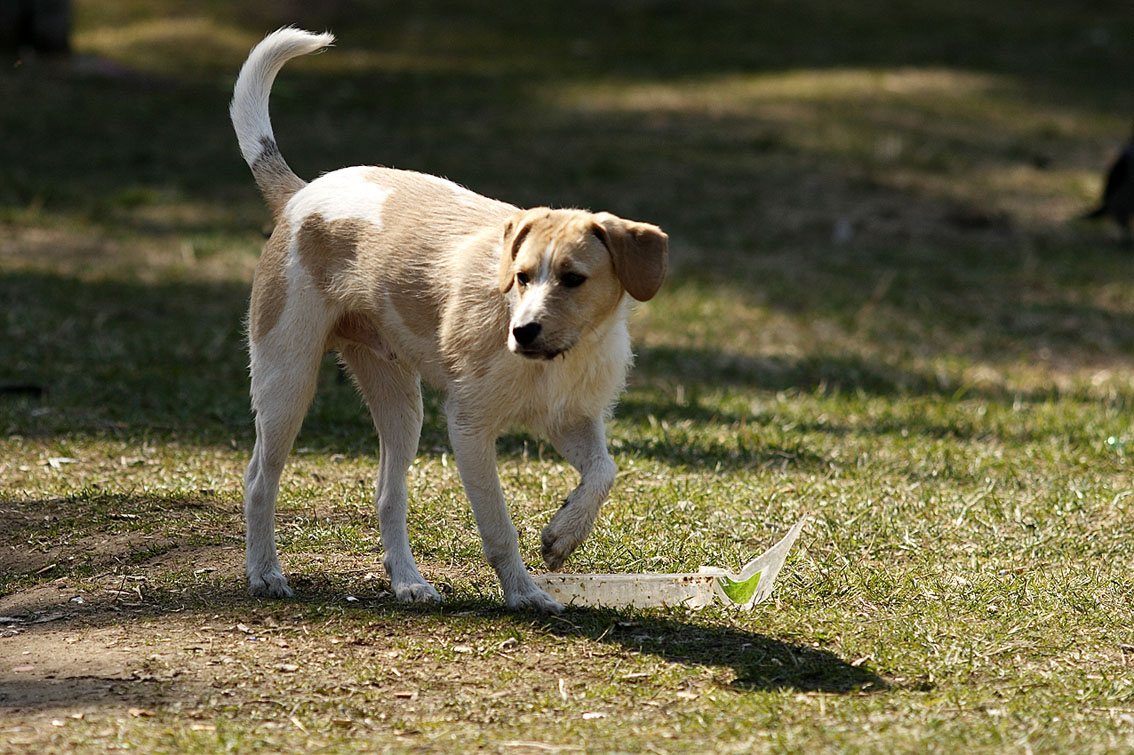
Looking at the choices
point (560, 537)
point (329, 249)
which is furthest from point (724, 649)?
point (329, 249)

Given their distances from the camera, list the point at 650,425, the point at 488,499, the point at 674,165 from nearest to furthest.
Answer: the point at 488,499 < the point at 650,425 < the point at 674,165

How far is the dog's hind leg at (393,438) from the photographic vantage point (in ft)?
15.9

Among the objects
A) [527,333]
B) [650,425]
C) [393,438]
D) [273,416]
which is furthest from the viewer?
[650,425]

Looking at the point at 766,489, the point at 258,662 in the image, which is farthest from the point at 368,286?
the point at 766,489

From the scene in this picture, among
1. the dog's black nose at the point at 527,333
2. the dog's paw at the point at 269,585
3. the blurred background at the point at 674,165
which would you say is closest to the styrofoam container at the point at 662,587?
the dog's paw at the point at 269,585

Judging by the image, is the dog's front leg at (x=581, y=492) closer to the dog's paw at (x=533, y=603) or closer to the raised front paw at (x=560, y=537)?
the raised front paw at (x=560, y=537)

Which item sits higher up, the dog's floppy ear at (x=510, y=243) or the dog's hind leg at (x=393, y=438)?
the dog's floppy ear at (x=510, y=243)

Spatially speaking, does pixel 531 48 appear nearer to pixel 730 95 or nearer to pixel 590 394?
pixel 730 95

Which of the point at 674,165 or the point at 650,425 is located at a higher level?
the point at 674,165

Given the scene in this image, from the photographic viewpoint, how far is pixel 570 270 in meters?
4.21

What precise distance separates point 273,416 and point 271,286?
46 centimetres

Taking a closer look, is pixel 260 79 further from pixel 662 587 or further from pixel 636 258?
pixel 662 587

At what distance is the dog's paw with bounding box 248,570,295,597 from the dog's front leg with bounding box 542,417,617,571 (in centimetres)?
99

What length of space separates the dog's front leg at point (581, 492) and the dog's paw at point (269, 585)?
0.99 m
